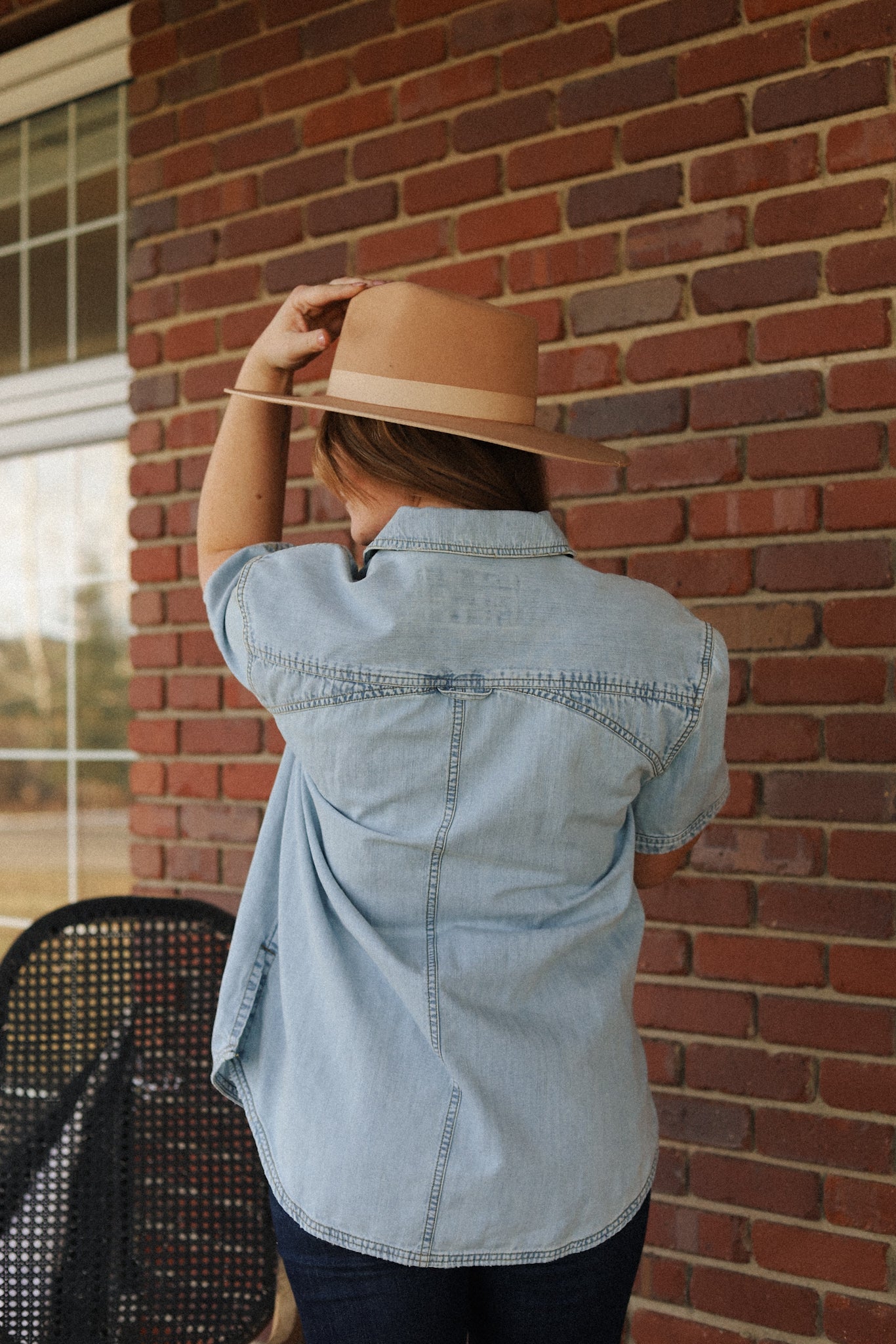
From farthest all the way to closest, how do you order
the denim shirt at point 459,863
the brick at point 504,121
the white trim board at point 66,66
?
the white trim board at point 66,66, the brick at point 504,121, the denim shirt at point 459,863

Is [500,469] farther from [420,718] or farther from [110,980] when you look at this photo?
[110,980]

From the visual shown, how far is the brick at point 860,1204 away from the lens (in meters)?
1.78

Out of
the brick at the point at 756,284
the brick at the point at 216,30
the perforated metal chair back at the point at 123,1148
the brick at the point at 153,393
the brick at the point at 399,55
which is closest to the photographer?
the perforated metal chair back at the point at 123,1148

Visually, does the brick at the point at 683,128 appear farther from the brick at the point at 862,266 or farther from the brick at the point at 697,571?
the brick at the point at 697,571

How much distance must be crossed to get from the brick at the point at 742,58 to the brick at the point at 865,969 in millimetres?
1168

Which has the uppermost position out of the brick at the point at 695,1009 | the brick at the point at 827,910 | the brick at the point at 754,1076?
the brick at the point at 827,910

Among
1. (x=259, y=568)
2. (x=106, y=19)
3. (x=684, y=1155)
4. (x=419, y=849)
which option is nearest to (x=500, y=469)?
(x=259, y=568)

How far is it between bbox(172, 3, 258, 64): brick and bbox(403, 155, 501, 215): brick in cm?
58

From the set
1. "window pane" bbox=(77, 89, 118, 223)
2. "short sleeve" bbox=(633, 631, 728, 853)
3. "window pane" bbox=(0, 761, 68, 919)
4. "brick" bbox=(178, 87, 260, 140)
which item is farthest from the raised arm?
"window pane" bbox=(0, 761, 68, 919)

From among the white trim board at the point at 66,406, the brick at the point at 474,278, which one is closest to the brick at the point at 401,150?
the brick at the point at 474,278

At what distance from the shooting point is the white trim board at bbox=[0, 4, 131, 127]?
8.83 feet

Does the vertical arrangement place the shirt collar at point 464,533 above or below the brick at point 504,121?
below

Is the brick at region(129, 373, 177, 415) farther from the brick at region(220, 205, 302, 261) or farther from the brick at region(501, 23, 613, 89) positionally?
the brick at region(501, 23, 613, 89)

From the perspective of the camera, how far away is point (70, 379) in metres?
2.86
